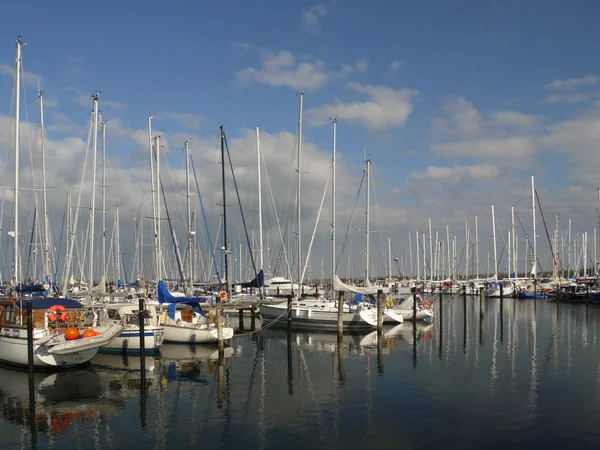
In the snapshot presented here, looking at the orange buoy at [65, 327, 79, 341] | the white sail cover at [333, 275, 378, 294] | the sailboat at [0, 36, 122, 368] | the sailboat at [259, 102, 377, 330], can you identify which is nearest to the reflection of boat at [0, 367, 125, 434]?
the sailboat at [0, 36, 122, 368]

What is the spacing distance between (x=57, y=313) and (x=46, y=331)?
4.15ft

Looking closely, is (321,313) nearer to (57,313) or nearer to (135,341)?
(135,341)

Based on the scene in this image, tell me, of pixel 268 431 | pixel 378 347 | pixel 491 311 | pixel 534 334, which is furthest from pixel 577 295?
pixel 268 431

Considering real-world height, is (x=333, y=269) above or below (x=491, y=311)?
above

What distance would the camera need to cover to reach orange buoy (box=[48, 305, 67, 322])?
89.2 ft

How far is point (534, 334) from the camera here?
132ft

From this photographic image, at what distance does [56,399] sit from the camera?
2134 cm

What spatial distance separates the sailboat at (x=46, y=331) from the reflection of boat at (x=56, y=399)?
2.72ft

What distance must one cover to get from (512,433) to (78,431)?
46.4 feet

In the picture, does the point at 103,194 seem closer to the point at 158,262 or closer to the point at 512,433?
the point at 158,262

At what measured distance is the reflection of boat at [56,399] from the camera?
18.9m

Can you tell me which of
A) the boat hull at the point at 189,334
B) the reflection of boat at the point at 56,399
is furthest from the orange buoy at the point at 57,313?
the boat hull at the point at 189,334

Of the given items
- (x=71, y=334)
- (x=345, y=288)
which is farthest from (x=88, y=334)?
(x=345, y=288)

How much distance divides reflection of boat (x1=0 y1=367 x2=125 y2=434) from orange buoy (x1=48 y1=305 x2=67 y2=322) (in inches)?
113
